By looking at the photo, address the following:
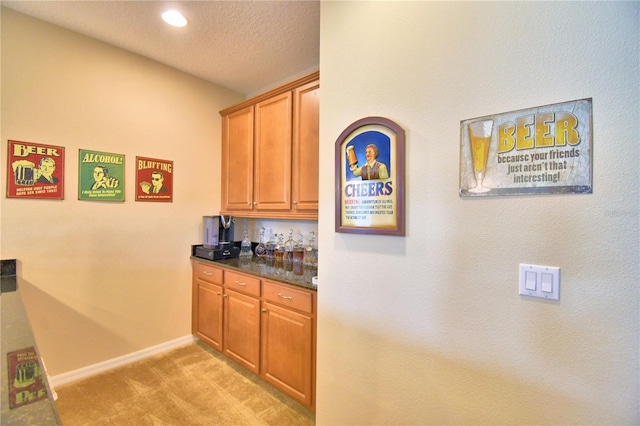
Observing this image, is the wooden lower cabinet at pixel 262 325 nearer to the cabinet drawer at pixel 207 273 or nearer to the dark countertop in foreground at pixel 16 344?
the cabinet drawer at pixel 207 273

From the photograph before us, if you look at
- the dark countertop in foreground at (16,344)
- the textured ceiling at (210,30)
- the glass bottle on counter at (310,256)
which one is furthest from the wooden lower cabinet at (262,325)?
the textured ceiling at (210,30)

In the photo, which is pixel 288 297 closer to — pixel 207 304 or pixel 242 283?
pixel 242 283

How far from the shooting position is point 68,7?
74.2 inches

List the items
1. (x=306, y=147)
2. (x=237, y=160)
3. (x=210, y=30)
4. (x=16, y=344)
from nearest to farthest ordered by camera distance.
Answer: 1. (x=16, y=344)
2. (x=210, y=30)
3. (x=306, y=147)
4. (x=237, y=160)

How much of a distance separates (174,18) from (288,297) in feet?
6.97

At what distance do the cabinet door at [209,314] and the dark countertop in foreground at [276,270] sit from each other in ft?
0.86

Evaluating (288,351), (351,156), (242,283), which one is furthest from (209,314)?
(351,156)

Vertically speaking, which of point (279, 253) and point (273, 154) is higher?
point (273, 154)

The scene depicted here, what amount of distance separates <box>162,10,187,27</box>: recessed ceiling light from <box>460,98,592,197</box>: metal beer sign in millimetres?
2018

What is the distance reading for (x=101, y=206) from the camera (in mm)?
2318

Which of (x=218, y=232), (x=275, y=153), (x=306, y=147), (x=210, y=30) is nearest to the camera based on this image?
(x=210, y=30)

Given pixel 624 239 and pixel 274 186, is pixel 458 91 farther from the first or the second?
pixel 274 186

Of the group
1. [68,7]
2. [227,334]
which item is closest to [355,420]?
[227,334]

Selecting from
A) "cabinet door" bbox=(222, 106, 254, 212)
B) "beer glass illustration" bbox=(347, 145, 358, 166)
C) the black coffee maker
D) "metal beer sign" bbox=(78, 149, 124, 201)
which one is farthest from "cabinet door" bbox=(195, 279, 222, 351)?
"beer glass illustration" bbox=(347, 145, 358, 166)
